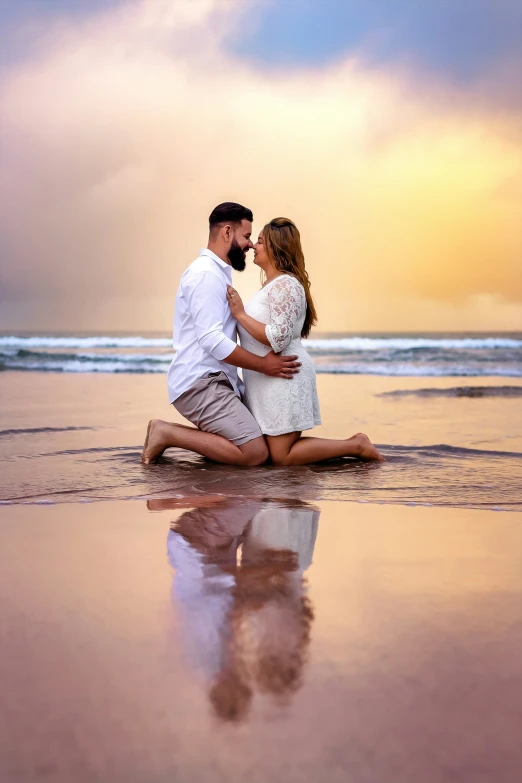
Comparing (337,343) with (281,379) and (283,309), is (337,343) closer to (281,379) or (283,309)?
(281,379)

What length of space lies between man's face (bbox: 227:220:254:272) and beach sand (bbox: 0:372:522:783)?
126cm

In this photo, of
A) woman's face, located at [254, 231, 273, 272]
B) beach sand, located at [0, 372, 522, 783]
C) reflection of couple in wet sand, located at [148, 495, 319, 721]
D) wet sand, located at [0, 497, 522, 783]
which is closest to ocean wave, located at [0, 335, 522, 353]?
woman's face, located at [254, 231, 273, 272]

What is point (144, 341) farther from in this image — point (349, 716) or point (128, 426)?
point (349, 716)

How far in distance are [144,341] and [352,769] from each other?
21756mm

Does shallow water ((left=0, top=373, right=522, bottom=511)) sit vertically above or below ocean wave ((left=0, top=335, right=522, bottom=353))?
below

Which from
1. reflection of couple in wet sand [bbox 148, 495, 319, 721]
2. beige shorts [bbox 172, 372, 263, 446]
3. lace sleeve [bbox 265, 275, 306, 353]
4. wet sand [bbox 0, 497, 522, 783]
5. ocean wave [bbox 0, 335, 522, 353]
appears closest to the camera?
wet sand [bbox 0, 497, 522, 783]

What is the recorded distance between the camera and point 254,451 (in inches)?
153

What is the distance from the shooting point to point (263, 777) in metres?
1.08

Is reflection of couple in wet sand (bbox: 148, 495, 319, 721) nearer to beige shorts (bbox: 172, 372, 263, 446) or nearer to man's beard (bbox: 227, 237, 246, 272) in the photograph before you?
beige shorts (bbox: 172, 372, 263, 446)

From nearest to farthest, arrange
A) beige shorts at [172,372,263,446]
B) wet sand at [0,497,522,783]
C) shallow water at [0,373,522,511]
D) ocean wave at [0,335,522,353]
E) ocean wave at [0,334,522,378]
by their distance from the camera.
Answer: wet sand at [0,497,522,783], shallow water at [0,373,522,511], beige shorts at [172,372,263,446], ocean wave at [0,334,522,378], ocean wave at [0,335,522,353]

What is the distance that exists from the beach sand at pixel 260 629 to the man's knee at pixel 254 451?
37 centimetres

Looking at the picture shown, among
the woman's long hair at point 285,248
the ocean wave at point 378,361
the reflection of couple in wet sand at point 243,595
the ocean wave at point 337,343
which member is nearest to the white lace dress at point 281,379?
the woman's long hair at point 285,248

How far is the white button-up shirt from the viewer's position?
12.6 ft

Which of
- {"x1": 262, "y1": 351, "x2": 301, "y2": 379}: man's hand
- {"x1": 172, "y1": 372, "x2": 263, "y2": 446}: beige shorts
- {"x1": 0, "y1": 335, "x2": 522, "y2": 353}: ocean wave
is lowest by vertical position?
{"x1": 172, "y1": 372, "x2": 263, "y2": 446}: beige shorts
